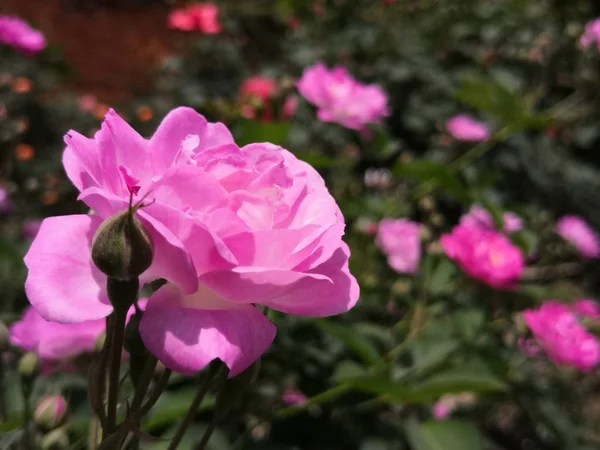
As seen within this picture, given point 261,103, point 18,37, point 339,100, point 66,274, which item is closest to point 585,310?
point 339,100

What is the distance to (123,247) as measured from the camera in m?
0.27

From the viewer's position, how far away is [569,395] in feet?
5.17

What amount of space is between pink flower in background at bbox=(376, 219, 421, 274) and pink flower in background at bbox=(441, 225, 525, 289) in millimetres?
89

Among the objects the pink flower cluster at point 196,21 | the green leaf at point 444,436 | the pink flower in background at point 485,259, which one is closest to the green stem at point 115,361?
the green leaf at point 444,436

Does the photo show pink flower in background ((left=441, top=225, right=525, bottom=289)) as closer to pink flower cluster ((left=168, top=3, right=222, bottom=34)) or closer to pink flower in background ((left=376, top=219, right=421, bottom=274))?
pink flower in background ((left=376, top=219, right=421, bottom=274))

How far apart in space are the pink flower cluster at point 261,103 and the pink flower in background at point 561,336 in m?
0.60

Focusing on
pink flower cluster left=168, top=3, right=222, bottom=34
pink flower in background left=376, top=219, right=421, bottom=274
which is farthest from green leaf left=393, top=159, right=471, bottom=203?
pink flower cluster left=168, top=3, right=222, bottom=34

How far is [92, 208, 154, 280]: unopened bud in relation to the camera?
10.4 inches

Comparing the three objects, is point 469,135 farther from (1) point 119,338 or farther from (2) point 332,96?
(1) point 119,338

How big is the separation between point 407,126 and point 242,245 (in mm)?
1702

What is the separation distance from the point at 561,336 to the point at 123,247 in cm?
97

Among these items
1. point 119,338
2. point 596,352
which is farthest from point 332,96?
point 119,338

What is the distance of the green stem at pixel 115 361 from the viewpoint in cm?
29

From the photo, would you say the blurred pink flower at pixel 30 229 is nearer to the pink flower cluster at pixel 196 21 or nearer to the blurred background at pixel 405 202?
the blurred background at pixel 405 202
